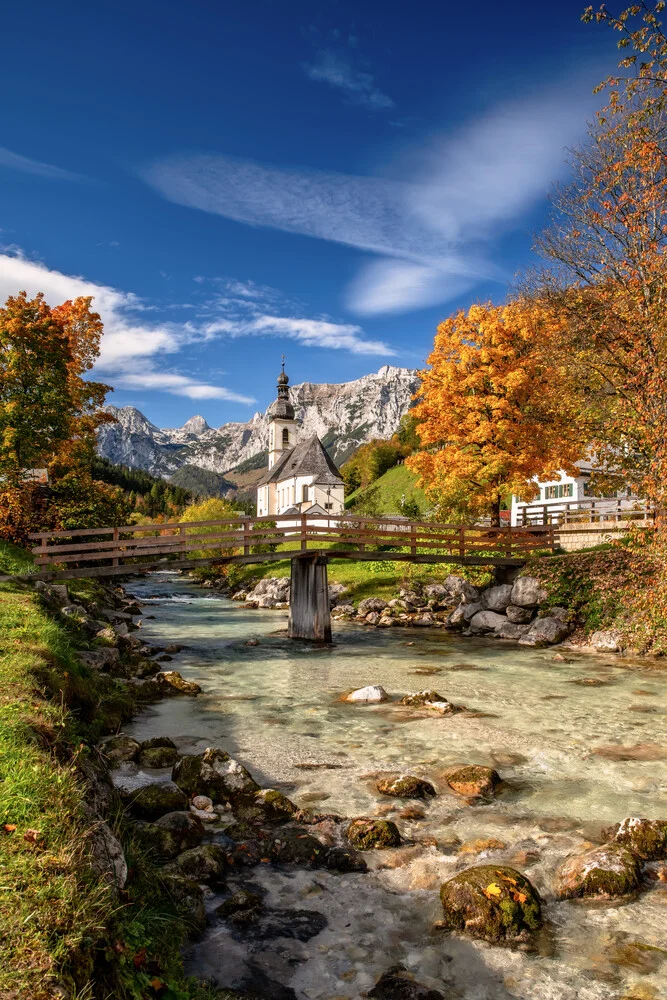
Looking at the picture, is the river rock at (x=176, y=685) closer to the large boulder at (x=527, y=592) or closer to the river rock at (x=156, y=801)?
the river rock at (x=156, y=801)

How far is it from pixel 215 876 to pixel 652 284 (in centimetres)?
1303

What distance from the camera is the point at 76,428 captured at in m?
27.6

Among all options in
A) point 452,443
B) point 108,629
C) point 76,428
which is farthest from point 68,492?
point 452,443

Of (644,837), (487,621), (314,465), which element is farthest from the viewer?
(314,465)

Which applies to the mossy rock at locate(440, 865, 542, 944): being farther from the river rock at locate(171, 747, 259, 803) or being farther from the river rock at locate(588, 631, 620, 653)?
the river rock at locate(588, 631, 620, 653)

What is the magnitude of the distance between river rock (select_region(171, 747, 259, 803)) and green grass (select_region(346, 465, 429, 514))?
190ft

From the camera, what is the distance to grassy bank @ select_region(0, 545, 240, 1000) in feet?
9.83

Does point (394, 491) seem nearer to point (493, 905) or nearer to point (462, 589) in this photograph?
point (462, 589)

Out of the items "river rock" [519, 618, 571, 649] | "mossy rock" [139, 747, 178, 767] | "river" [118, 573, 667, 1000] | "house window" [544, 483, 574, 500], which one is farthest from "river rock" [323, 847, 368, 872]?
"house window" [544, 483, 574, 500]

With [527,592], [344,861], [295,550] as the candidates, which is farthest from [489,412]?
[344,861]

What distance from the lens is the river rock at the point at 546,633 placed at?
22.3m

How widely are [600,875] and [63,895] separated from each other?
17.2ft

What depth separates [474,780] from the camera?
28.8 ft

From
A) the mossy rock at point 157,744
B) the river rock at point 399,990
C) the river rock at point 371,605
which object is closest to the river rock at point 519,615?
the river rock at point 371,605
